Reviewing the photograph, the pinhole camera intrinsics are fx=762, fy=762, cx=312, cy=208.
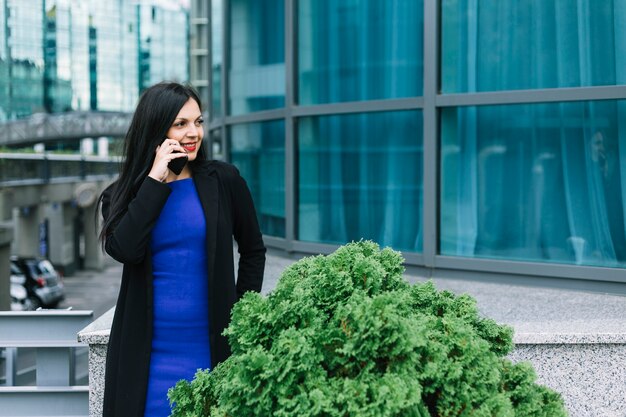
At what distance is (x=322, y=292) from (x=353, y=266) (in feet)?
0.37

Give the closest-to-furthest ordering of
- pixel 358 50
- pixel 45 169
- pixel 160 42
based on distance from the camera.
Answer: pixel 358 50
pixel 45 169
pixel 160 42

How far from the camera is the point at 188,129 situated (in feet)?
8.56

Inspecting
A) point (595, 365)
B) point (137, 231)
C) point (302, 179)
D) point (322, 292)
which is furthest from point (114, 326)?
point (302, 179)

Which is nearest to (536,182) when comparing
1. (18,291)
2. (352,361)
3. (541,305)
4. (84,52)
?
(541,305)

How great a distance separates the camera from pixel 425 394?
1896 mm

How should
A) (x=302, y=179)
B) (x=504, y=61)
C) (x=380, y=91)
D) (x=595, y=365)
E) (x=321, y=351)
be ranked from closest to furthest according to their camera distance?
1. (x=321, y=351)
2. (x=595, y=365)
3. (x=504, y=61)
4. (x=380, y=91)
5. (x=302, y=179)

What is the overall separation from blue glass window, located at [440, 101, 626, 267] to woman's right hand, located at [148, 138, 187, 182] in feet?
11.0

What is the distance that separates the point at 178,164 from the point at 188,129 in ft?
0.42

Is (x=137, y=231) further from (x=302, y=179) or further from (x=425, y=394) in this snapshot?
(x=302, y=179)

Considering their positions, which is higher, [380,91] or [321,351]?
[380,91]

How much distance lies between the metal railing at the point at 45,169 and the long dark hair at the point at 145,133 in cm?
1925

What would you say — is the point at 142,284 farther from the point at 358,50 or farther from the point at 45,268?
the point at 45,268

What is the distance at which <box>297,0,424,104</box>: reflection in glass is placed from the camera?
5.77 m

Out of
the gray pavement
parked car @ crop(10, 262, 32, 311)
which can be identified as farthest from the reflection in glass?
parked car @ crop(10, 262, 32, 311)
